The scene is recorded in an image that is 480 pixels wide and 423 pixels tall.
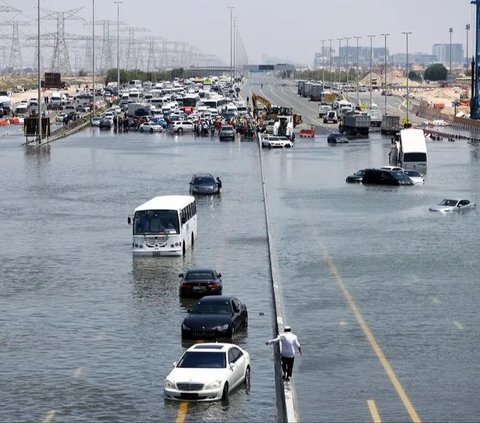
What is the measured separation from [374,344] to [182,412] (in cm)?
752

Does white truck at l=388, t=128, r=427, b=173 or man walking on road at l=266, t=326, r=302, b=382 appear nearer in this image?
man walking on road at l=266, t=326, r=302, b=382

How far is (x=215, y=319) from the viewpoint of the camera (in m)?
33.8

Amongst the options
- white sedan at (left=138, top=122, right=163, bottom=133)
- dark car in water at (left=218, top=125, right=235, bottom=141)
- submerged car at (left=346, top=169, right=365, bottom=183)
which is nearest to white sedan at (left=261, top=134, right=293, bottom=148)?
dark car in water at (left=218, top=125, right=235, bottom=141)

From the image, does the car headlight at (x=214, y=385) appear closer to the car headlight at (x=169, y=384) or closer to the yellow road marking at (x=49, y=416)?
the car headlight at (x=169, y=384)

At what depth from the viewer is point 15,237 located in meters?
55.3

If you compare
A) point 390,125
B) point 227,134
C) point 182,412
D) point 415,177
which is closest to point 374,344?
point 182,412

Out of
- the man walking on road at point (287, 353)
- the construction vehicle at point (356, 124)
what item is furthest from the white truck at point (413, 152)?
the man walking on road at point (287, 353)

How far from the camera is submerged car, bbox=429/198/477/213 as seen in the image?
64.7m

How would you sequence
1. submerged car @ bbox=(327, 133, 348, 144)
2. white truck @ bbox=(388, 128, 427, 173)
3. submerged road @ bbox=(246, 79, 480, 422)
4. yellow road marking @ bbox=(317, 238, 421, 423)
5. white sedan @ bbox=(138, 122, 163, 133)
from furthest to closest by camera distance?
1. white sedan @ bbox=(138, 122, 163, 133)
2. submerged car @ bbox=(327, 133, 348, 144)
3. white truck @ bbox=(388, 128, 427, 173)
4. submerged road @ bbox=(246, 79, 480, 422)
5. yellow road marking @ bbox=(317, 238, 421, 423)

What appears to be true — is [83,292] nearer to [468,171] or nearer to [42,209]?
[42,209]

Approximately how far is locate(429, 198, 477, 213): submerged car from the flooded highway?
81 cm

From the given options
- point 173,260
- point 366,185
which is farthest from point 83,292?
point 366,185

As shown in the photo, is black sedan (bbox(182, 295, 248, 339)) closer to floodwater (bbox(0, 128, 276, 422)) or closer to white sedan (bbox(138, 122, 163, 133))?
floodwater (bbox(0, 128, 276, 422))

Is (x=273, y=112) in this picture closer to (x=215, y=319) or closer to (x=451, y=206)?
(x=451, y=206)
